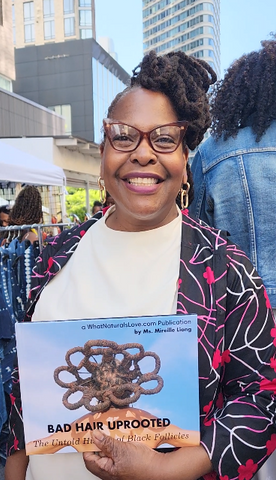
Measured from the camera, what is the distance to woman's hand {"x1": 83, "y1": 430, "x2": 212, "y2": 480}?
96 centimetres

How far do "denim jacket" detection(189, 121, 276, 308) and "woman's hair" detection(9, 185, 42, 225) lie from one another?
343 centimetres

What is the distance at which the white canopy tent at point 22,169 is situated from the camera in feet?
18.0

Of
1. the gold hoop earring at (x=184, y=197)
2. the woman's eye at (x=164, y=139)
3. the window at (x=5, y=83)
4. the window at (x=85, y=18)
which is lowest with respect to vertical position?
the gold hoop earring at (x=184, y=197)

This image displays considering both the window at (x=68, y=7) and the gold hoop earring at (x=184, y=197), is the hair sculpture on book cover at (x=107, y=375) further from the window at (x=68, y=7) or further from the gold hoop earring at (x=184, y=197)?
the window at (x=68, y=7)

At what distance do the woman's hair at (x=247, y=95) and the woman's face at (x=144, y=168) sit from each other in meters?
0.61

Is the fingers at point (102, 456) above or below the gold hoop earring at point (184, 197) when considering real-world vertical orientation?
below

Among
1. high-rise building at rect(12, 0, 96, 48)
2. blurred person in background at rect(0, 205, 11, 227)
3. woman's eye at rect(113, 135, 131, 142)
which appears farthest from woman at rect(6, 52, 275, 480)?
high-rise building at rect(12, 0, 96, 48)

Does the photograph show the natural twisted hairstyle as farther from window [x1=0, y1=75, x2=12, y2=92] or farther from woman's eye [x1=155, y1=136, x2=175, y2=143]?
window [x1=0, y1=75, x2=12, y2=92]

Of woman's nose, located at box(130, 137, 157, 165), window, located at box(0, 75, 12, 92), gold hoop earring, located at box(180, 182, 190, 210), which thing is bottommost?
gold hoop earring, located at box(180, 182, 190, 210)

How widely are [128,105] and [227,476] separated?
994 millimetres

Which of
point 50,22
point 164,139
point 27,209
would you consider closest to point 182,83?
point 164,139

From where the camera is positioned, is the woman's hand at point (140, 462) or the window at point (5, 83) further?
the window at point (5, 83)

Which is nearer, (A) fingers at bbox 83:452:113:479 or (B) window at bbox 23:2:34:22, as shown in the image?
(A) fingers at bbox 83:452:113:479

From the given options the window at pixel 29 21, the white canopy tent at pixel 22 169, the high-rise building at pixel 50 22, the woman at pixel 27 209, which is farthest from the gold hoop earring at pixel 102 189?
the window at pixel 29 21
